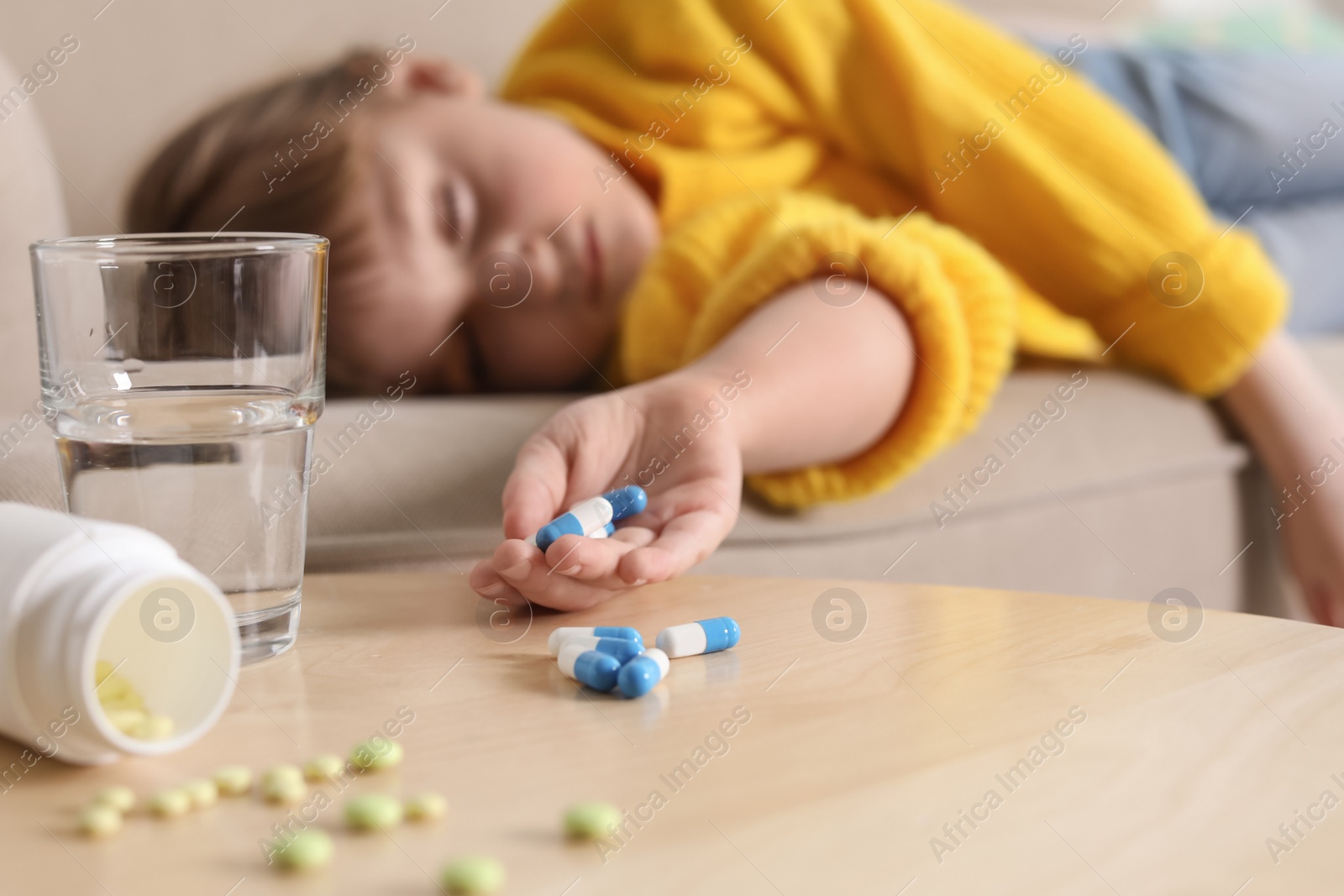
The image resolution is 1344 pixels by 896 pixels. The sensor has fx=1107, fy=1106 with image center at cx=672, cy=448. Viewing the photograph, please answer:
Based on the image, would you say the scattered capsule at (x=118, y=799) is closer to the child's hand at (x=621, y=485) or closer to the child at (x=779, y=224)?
the child's hand at (x=621, y=485)

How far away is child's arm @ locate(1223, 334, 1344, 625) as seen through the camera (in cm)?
103

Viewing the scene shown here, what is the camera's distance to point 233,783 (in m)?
0.36

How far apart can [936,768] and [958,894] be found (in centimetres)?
7

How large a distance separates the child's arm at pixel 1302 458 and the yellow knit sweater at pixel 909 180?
0.04 meters

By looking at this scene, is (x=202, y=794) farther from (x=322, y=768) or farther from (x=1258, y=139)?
(x=1258, y=139)

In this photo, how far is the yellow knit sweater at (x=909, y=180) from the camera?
91 cm

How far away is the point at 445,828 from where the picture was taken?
0.33 m

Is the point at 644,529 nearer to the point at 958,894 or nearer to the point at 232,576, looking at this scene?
the point at 232,576

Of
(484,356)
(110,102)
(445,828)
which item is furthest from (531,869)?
(110,102)

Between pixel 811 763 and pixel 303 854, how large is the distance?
16 centimetres

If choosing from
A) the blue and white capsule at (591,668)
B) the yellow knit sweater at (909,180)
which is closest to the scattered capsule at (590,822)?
the blue and white capsule at (591,668)

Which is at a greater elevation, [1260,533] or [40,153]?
[40,153]

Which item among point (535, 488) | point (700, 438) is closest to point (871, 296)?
point (700, 438)

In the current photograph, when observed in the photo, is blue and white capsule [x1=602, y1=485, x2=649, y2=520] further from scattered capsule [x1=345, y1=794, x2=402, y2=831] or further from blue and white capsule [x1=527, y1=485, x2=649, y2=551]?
scattered capsule [x1=345, y1=794, x2=402, y2=831]
